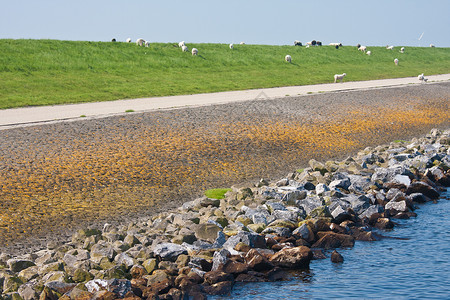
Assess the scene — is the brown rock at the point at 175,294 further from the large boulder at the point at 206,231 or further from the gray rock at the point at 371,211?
the gray rock at the point at 371,211

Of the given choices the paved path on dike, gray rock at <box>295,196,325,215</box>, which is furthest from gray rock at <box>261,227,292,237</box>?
the paved path on dike

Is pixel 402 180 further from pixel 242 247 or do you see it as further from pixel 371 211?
pixel 242 247

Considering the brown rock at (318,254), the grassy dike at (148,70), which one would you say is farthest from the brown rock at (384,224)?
the grassy dike at (148,70)

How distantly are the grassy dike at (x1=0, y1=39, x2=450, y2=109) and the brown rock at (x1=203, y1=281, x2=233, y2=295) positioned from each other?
20699mm

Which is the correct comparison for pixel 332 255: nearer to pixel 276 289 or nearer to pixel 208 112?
pixel 276 289

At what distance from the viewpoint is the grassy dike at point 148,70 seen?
32.9 metres

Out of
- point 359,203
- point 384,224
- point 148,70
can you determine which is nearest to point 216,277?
point 384,224

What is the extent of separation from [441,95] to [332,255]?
28732 mm

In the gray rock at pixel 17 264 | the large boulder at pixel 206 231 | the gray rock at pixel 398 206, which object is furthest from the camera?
the gray rock at pixel 398 206

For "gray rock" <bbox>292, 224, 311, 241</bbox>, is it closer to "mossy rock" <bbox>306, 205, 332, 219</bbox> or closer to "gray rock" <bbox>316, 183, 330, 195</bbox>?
"mossy rock" <bbox>306, 205, 332, 219</bbox>

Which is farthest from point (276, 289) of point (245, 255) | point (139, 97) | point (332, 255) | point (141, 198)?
point (139, 97)

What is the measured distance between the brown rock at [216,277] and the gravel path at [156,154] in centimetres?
347

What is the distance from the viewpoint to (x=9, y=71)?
36500 millimetres

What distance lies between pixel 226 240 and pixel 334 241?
257 centimetres
